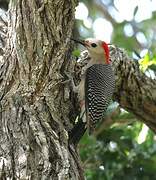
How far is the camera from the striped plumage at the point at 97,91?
4065mm

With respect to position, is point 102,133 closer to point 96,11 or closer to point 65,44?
point 65,44

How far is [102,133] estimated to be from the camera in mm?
4758

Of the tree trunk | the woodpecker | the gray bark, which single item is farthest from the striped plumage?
the tree trunk

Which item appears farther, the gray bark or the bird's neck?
the bird's neck

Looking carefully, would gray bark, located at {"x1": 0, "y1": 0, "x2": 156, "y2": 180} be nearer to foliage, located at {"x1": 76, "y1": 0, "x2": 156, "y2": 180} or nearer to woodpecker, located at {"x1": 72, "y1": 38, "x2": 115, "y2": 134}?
woodpecker, located at {"x1": 72, "y1": 38, "x2": 115, "y2": 134}

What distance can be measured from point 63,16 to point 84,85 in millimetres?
648

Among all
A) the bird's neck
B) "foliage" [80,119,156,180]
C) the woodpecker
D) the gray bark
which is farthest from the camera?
"foliage" [80,119,156,180]

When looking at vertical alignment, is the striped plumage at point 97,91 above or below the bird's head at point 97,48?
below

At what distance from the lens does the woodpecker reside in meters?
4.02

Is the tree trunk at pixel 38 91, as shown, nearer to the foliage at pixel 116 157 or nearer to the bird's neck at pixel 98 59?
the bird's neck at pixel 98 59

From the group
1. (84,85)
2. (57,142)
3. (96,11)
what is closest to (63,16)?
(84,85)

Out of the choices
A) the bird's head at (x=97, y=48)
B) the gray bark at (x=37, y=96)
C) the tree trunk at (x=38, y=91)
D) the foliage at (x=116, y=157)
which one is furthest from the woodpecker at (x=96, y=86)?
the foliage at (x=116, y=157)

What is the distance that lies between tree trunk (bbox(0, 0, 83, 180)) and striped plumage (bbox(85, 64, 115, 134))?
1.21 feet

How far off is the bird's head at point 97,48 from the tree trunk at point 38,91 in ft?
2.16
